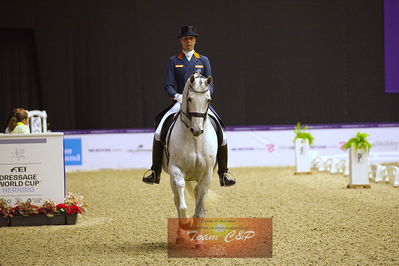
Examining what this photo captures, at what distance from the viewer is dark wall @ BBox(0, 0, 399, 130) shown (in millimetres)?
18984

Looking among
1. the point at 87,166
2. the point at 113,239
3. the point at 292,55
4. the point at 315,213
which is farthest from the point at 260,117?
the point at 113,239

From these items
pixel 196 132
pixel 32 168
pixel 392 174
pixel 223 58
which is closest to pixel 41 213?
pixel 32 168

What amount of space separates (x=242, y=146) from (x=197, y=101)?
1177 cm

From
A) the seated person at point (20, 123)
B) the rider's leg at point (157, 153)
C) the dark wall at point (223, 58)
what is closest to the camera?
the rider's leg at point (157, 153)

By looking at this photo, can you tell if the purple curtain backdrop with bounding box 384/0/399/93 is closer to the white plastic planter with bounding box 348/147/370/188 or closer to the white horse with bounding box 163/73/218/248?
the white plastic planter with bounding box 348/147/370/188

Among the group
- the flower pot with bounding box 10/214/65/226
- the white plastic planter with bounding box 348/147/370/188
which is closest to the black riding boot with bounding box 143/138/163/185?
the flower pot with bounding box 10/214/65/226

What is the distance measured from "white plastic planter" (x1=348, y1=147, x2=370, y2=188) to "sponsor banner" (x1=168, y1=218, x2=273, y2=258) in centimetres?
561

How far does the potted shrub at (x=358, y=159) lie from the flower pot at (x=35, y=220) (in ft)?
18.1

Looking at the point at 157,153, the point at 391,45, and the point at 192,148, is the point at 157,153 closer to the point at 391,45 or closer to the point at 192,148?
the point at 192,148

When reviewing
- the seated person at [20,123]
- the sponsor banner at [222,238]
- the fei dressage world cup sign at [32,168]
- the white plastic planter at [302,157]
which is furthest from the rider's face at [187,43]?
the white plastic planter at [302,157]

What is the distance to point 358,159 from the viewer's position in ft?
40.3

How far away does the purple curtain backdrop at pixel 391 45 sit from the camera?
18.7 m

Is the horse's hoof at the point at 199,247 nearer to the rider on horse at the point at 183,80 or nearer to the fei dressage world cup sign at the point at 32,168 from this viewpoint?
the rider on horse at the point at 183,80

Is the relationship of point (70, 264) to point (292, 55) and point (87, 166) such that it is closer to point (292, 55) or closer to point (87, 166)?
point (87, 166)
